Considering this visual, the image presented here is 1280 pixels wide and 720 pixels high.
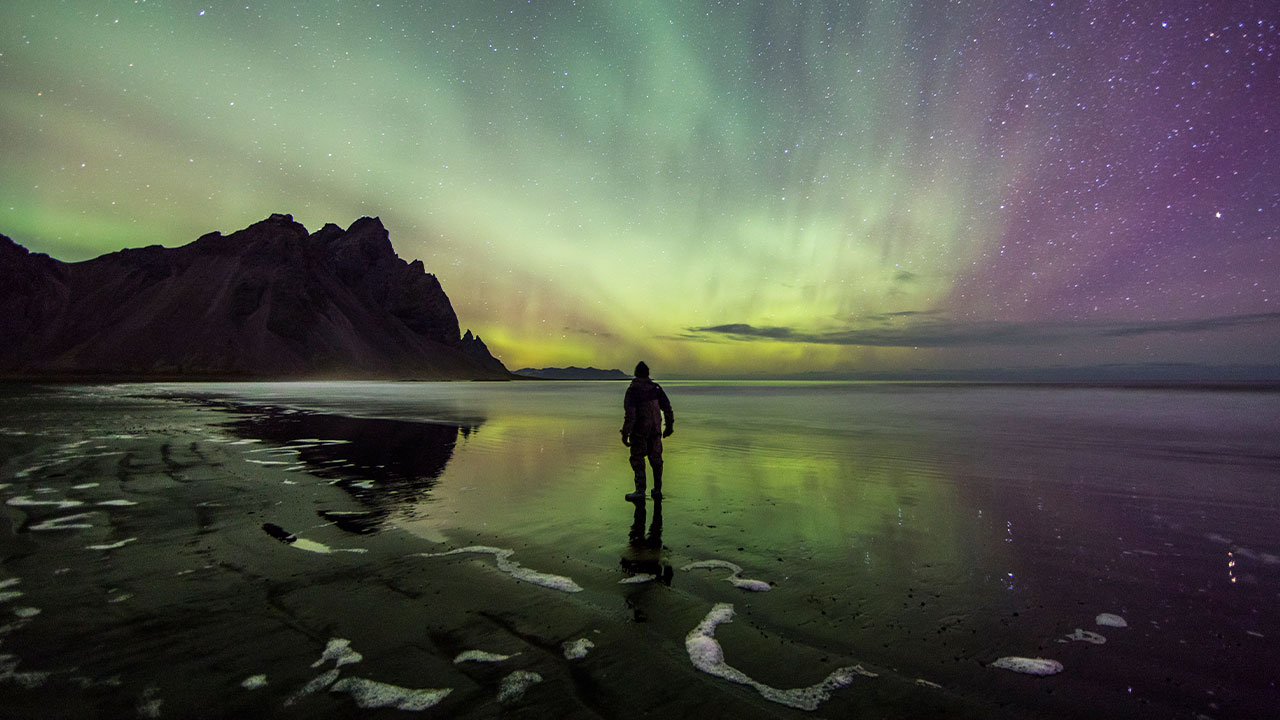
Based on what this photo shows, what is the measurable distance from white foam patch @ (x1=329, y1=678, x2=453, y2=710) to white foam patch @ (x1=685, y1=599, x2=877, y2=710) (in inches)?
72.9

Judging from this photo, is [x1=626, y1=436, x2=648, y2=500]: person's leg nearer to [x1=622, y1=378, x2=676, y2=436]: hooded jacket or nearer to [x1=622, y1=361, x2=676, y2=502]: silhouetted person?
[x1=622, y1=361, x2=676, y2=502]: silhouetted person

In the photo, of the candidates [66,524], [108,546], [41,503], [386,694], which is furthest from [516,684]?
[41,503]

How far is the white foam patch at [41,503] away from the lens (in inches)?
336

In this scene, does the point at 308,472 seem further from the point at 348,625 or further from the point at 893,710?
the point at 893,710

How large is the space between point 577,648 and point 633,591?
1.36 m

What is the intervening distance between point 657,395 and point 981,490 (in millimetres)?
6761

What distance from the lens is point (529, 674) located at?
3.85 meters

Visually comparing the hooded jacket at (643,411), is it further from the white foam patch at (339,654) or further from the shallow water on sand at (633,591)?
the white foam patch at (339,654)

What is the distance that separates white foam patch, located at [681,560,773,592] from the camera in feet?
18.7

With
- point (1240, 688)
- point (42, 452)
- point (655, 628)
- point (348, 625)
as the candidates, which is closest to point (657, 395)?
point (655, 628)

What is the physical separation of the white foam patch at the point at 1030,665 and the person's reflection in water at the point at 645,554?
2898 millimetres

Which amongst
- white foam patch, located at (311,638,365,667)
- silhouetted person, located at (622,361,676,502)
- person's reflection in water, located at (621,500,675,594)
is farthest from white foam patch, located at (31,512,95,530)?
silhouetted person, located at (622,361,676,502)

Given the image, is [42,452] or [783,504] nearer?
[783,504]

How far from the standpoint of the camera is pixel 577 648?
427cm
